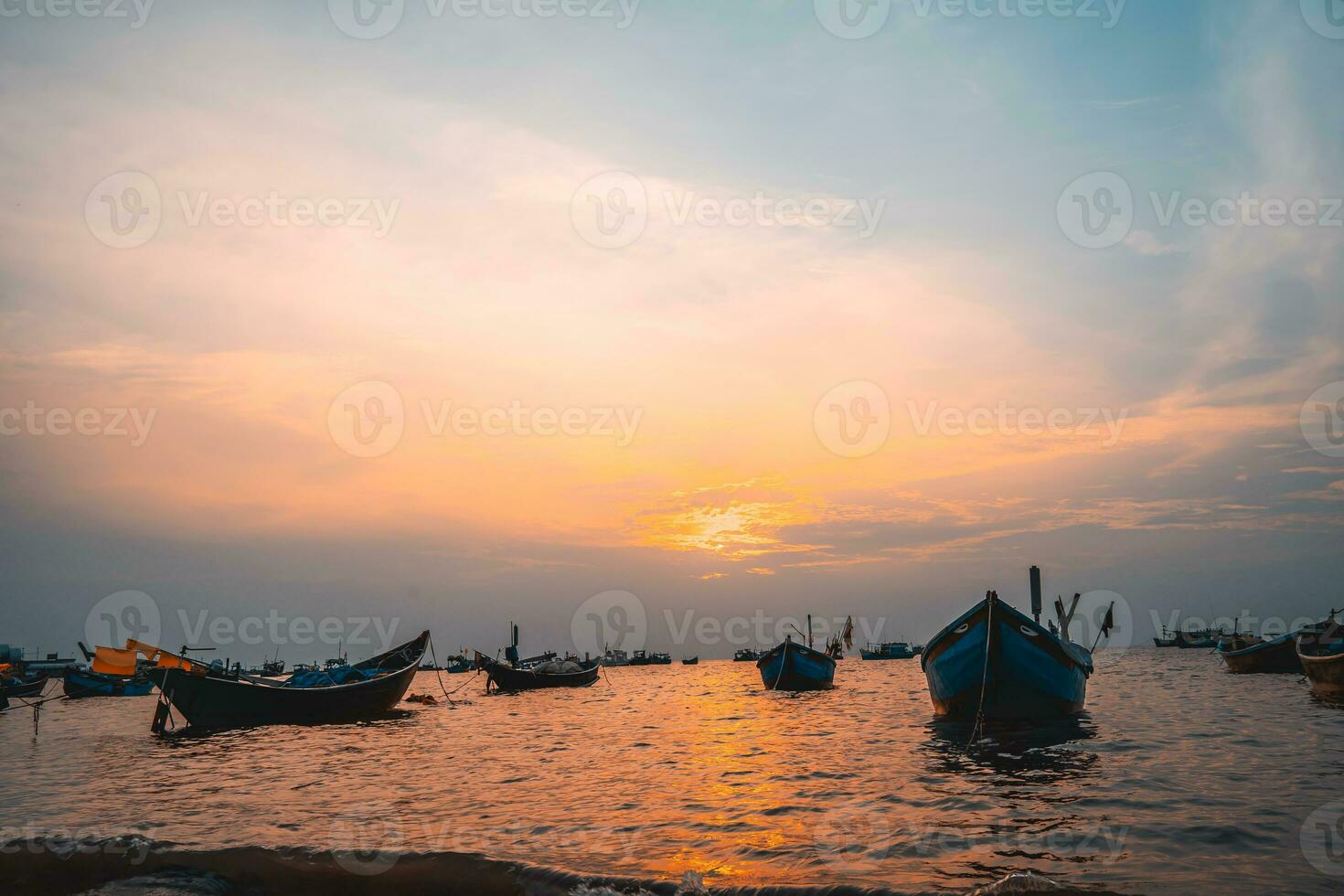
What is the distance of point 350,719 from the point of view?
104 feet

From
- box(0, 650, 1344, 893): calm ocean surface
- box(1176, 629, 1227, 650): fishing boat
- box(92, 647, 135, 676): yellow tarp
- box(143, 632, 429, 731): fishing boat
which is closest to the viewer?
box(0, 650, 1344, 893): calm ocean surface

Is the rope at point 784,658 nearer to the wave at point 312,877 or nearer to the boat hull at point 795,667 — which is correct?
the boat hull at point 795,667

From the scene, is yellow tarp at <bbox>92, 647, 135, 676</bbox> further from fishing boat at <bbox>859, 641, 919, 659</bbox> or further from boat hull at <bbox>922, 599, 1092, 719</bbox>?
fishing boat at <bbox>859, 641, 919, 659</bbox>

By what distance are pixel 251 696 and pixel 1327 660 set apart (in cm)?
3723

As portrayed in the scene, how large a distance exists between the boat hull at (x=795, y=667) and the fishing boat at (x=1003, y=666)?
2162 cm

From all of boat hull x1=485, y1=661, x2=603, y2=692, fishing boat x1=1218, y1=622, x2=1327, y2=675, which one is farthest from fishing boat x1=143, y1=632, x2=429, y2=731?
fishing boat x1=1218, y1=622, x2=1327, y2=675

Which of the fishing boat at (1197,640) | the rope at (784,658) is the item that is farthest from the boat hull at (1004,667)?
the fishing boat at (1197,640)

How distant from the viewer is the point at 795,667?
1750 inches

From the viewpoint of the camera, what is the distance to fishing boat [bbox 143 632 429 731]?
27375 mm

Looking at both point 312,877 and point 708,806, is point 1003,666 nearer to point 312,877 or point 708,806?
point 708,806

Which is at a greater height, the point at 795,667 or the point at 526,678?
the point at 795,667

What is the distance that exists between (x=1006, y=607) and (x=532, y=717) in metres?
21.8

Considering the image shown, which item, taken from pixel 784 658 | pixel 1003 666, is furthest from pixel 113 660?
pixel 784 658

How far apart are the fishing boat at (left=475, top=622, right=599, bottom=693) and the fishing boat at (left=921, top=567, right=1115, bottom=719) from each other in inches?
1509
